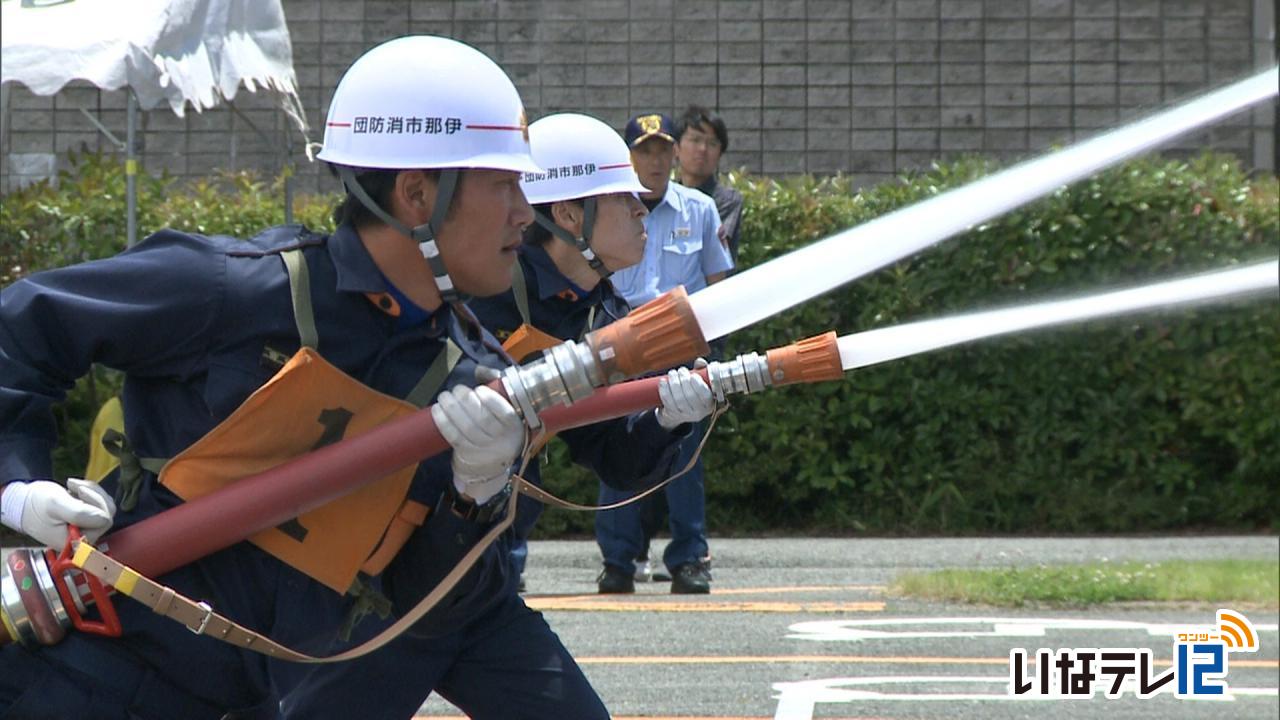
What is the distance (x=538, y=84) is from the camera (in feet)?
47.0

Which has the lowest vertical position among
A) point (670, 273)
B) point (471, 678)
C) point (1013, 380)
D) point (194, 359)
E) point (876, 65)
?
point (471, 678)

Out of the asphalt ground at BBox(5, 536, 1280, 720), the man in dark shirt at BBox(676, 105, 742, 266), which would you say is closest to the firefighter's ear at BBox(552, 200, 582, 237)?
the asphalt ground at BBox(5, 536, 1280, 720)

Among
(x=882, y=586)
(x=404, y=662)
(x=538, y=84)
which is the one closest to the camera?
(x=404, y=662)

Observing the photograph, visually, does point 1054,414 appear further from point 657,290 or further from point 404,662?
point 404,662

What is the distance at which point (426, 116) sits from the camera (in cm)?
334

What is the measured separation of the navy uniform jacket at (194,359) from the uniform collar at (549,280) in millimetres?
1475

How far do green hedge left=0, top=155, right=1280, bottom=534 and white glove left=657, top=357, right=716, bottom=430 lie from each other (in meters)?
7.30

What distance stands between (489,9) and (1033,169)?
12.0 m

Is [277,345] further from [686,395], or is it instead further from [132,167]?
[132,167]

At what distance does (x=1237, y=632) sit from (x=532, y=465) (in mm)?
4679

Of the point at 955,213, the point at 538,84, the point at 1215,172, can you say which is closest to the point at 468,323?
the point at 955,213

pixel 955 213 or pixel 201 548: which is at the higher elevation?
pixel 955 213

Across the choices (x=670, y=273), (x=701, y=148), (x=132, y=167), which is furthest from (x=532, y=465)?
(x=132, y=167)

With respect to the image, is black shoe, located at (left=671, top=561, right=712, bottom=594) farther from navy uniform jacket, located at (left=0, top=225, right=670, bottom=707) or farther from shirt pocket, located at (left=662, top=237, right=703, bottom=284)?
navy uniform jacket, located at (left=0, top=225, right=670, bottom=707)
